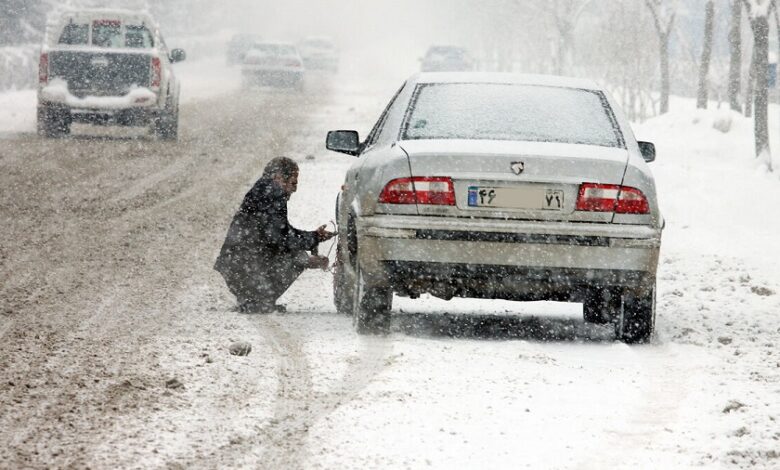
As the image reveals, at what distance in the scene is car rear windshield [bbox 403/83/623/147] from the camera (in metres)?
7.23

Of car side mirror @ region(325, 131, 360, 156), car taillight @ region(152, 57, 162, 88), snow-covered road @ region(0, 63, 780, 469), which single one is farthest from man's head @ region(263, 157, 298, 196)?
car taillight @ region(152, 57, 162, 88)

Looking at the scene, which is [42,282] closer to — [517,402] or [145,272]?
[145,272]

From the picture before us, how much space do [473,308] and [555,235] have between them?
7.08 feet

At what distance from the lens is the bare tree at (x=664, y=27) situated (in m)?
29.0

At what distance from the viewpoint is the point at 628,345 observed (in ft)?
24.1

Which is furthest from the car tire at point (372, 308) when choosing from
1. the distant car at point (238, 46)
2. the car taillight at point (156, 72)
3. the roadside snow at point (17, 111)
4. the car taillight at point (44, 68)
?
the distant car at point (238, 46)

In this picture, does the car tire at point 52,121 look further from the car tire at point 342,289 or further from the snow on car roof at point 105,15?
the car tire at point 342,289

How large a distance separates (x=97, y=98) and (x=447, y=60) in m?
30.6

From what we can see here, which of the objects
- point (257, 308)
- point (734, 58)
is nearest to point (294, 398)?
point (257, 308)

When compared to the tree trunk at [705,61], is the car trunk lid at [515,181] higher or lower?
higher

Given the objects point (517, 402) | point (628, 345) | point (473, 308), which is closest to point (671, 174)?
point (473, 308)

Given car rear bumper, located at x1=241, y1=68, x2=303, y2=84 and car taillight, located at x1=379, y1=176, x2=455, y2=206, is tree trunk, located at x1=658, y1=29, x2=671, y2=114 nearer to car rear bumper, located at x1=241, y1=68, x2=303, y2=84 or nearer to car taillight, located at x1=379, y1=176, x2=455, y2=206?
car rear bumper, located at x1=241, y1=68, x2=303, y2=84

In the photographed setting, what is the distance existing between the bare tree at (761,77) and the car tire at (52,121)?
10.2 meters

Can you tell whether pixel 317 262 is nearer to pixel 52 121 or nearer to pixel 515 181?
pixel 515 181
